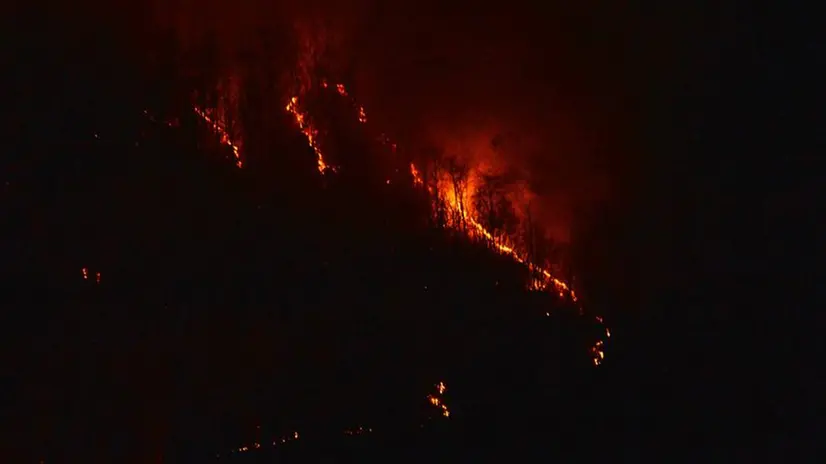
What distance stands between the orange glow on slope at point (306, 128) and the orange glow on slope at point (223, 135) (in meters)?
0.28

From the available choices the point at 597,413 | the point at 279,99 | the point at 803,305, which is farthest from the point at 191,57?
the point at 803,305

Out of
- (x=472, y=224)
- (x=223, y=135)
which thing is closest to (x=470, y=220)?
(x=472, y=224)

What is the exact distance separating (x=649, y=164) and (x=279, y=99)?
1710mm

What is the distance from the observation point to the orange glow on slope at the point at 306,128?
427 centimetres

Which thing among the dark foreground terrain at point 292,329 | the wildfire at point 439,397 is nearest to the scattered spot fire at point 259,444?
the dark foreground terrain at point 292,329

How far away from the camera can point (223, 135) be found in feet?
13.8

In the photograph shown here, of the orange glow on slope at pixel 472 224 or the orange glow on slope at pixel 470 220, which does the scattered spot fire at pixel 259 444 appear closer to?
the orange glow on slope at pixel 472 224

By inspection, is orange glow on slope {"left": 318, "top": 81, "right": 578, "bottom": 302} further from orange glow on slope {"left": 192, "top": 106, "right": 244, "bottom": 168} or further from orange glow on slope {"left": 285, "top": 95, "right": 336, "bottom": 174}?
orange glow on slope {"left": 192, "top": 106, "right": 244, "bottom": 168}

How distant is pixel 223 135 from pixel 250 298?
71cm

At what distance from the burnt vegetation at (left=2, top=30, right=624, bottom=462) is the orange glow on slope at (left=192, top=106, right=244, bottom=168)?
0.12 ft

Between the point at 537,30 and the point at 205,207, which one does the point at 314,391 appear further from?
the point at 537,30

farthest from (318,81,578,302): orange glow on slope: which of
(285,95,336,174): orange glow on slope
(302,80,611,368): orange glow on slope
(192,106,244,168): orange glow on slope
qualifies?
(192,106,244,168): orange glow on slope

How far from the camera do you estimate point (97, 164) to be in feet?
13.2

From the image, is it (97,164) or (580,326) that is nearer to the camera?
(97,164)
